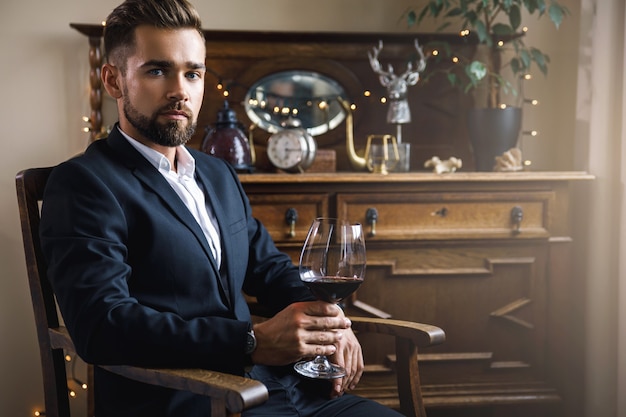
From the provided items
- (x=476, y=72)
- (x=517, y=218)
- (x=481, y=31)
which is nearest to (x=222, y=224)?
(x=517, y=218)

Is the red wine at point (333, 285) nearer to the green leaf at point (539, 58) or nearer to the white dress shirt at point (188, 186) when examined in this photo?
the white dress shirt at point (188, 186)

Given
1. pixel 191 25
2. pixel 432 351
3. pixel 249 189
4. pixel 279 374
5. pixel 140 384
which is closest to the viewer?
pixel 140 384

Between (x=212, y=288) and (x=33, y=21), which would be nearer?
(x=212, y=288)

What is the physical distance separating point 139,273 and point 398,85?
4.84ft

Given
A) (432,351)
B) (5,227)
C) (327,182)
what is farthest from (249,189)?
(5,227)

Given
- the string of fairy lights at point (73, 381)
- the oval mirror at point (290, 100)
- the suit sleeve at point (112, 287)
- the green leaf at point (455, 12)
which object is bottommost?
the string of fairy lights at point (73, 381)

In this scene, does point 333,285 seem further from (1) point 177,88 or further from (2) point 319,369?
(1) point 177,88

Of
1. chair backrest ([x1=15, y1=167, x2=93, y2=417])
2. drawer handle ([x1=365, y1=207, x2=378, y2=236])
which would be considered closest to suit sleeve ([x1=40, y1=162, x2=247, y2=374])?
chair backrest ([x1=15, y1=167, x2=93, y2=417])

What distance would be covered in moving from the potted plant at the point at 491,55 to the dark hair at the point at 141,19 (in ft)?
4.13

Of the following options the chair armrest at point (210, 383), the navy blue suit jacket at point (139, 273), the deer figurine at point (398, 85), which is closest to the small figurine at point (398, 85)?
the deer figurine at point (398, 85)

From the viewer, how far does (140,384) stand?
1451 millimetres

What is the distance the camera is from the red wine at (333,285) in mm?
1324

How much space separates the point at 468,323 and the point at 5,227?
1.80 m

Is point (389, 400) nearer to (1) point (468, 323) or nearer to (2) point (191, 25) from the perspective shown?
(1) point (468, 323)
